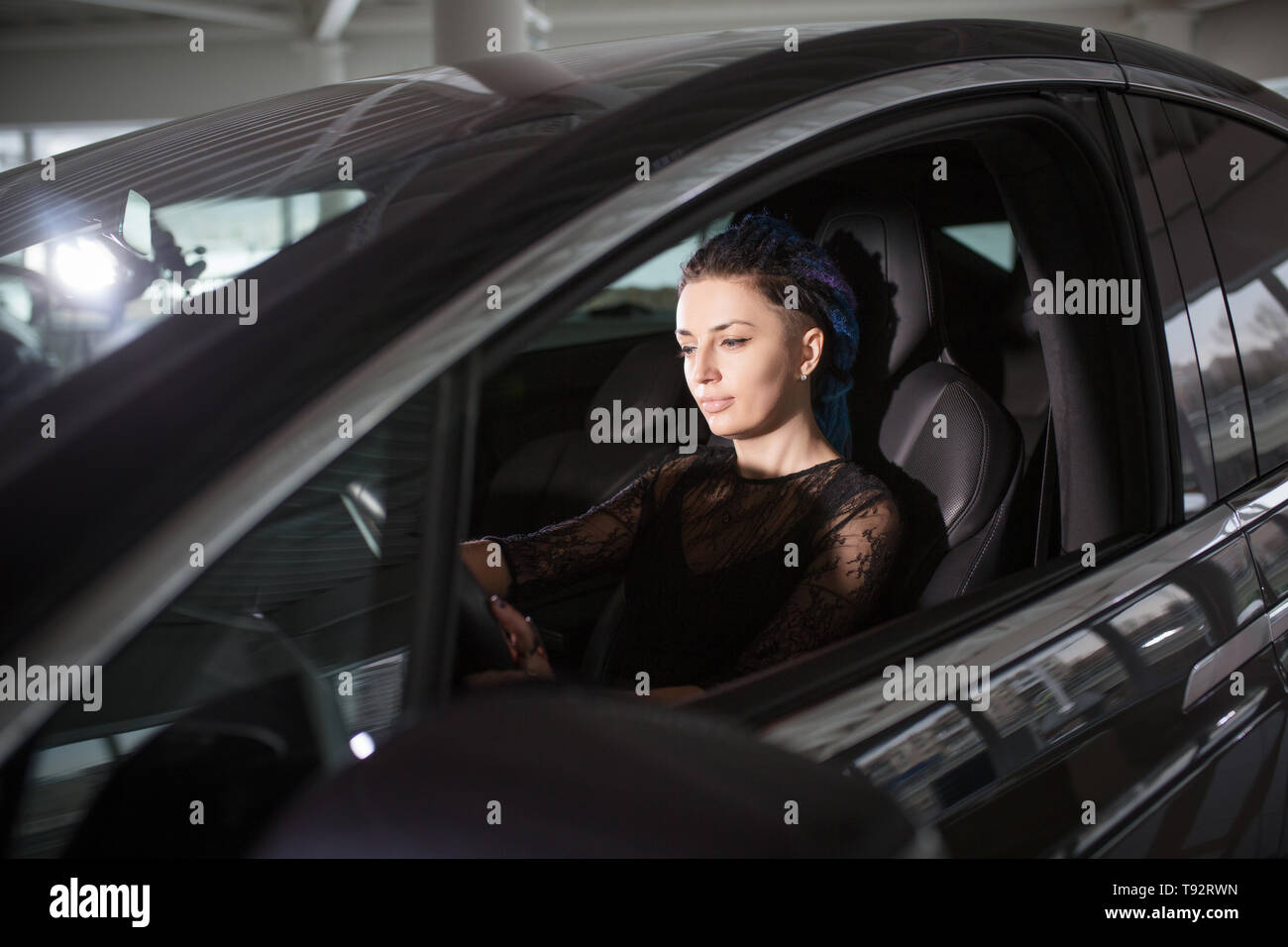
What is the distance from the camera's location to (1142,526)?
1156 millimetres

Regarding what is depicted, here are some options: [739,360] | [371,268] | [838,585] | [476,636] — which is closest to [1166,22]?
[739,360]

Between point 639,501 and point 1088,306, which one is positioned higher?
point 1088,306

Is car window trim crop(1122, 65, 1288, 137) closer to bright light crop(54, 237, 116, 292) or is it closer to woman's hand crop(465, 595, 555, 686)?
woman's hand crop(465, 595, 555, 686)

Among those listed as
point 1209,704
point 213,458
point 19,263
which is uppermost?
point 19,263

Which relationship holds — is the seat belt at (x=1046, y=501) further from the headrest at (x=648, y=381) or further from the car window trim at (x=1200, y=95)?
the headrest at (x=648, y=381)

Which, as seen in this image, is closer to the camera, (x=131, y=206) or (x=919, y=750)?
(x=919, y=750)

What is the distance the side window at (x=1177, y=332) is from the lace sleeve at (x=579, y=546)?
822 millimetres

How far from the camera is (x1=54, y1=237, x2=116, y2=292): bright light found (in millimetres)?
920

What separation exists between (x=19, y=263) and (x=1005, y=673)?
1010mm

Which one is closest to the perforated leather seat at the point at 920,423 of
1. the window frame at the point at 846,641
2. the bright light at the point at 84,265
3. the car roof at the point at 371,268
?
the window frame at the point at 846,641

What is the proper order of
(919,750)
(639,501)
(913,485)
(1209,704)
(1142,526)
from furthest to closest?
(639,501), (913,485), (1142,526), (1209,704), (919,750)

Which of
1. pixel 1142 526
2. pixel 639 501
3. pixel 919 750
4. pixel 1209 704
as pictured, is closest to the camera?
pixel 919 750
